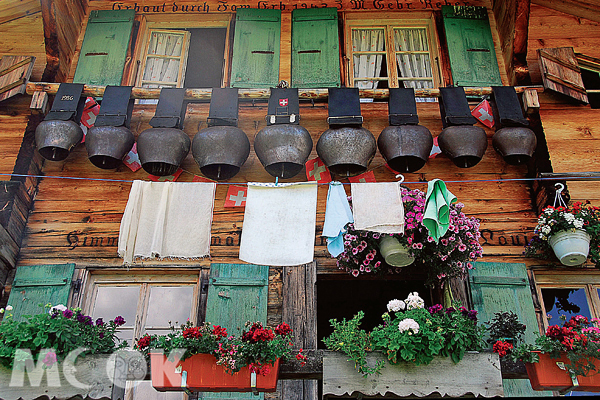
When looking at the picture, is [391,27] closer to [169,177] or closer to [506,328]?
[169,177]

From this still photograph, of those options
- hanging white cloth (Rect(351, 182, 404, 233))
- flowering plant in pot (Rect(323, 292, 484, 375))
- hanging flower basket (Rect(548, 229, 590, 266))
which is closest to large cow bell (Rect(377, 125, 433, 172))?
hanging white cloth (Rect(351, 182, 404, 233))

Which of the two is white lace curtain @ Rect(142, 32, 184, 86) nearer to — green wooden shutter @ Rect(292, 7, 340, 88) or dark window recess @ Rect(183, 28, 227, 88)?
dark window recess @ Rect(183, 28, 227, 88)

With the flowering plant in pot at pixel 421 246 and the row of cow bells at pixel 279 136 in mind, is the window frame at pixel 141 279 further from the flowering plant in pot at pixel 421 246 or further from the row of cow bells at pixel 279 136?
the flowering plant in pot at pixel 421 246

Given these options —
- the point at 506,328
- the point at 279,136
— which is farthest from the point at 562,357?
the point at 279,136

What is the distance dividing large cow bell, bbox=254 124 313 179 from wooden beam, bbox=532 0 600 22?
382cm

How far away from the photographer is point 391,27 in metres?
7.04

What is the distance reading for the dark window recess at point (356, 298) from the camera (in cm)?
757

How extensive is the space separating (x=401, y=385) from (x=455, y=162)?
100 inches

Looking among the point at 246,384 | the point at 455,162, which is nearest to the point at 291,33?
the point at 455,162

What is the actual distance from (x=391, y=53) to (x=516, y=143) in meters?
2.03

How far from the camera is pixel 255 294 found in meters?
5.09

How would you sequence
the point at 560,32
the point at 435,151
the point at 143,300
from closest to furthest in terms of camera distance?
the point at 143,300 → the point at 435,151 → the point at 560,32

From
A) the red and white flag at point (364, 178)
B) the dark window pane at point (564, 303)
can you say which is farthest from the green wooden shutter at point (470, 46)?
the dark window pane at point (564, 303)

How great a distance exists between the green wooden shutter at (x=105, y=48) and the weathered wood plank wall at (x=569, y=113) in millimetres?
4684
